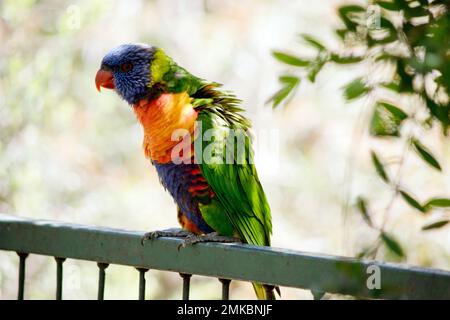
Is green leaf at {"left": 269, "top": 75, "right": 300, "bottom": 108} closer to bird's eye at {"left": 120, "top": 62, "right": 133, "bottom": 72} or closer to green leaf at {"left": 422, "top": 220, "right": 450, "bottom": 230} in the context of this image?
green leaf at {"left": 422, "top": 220, "right": 450, "bottom": 230}

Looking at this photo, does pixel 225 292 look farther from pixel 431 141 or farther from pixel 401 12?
pixel 431 141

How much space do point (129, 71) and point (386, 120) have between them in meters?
1.64

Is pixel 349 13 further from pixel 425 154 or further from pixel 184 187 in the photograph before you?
pixel 184 187

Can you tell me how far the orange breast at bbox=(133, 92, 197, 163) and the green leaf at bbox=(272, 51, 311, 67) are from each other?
1092 mm

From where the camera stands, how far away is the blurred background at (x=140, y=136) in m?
3.95

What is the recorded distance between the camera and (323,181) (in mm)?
5203

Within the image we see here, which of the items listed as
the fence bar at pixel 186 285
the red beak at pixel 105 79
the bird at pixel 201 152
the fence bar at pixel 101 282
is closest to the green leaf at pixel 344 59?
the fence bar at pixel 186 285

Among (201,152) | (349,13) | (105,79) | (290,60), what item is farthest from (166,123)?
(349,13)

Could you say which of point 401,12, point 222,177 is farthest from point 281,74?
point 222,177

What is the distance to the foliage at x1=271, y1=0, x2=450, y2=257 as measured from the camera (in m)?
0.74

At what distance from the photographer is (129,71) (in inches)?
91.4

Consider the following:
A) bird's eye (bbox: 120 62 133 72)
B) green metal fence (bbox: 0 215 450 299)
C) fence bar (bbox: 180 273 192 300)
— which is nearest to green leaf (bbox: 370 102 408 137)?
green metal fence (bbox: 0 215 450 299)

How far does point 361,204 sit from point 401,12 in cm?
23

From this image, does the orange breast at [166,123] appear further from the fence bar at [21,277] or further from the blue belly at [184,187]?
the fence bar at [21,277]
